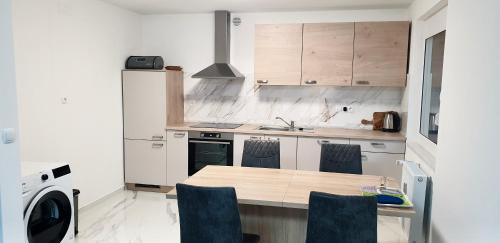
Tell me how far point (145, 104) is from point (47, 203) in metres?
2.05

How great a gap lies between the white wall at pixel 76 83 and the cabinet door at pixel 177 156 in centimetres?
67

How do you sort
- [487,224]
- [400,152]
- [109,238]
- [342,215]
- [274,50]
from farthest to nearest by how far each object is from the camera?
[274,50], [400,152], [109,238], [342,215], [487,224]

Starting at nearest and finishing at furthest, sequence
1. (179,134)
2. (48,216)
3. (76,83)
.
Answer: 1. (48,216)
2. (76,83)
3. (179,134)

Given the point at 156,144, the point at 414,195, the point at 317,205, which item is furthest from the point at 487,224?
the point at 156,144

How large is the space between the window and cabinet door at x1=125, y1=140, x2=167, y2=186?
122 inches

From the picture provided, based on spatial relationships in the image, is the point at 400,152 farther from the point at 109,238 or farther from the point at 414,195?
the point at 109,238

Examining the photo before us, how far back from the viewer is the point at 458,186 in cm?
194

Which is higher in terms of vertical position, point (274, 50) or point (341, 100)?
point (274, 50)

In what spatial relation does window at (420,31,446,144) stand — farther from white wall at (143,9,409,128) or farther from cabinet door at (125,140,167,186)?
cabinet door at (125,140,167,186)

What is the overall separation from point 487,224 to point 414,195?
1.00 metres

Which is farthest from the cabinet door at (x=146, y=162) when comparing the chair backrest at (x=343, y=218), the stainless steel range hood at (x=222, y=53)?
the chair backrest at (x=343, y=218)

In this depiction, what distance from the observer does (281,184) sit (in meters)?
2.47

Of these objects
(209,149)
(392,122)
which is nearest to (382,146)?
(392,122)

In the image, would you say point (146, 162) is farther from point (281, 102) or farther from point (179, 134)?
point (281, 102)
